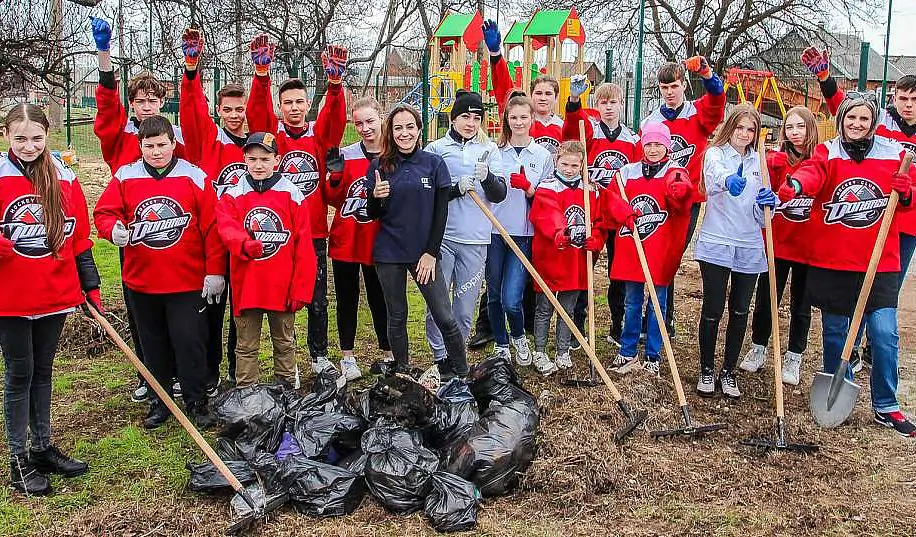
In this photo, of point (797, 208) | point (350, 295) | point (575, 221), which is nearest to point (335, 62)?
point (350, 295)

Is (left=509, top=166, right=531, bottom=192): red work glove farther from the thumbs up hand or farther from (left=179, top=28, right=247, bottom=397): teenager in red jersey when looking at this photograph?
(left=179, top=28, right=247, bottom=397): teenager in red jersey

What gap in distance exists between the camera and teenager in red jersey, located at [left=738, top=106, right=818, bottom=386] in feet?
17.2

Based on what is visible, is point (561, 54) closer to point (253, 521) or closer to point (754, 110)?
point (754, 110)

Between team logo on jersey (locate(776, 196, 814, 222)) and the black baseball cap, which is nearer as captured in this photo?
the black baseball cap

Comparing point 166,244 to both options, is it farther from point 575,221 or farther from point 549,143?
point 549,143

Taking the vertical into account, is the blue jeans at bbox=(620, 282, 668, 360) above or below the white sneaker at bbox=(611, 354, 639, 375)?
above

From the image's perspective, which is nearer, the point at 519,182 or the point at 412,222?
the point at 412,222

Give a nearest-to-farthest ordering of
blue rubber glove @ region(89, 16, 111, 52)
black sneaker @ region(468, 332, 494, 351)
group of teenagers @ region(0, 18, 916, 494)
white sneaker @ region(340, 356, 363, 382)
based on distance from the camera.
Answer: group of teenagers @ region(0, 18, 916, 494) → blue rubber glove @ region(89, 16, 111, 52) → white sneaker @ region(340, 356, 363, 382) → black sneaker @ region(468, 332, 494, 351)

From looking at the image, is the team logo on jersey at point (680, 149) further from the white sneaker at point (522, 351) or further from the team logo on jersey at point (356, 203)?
the team logo on jersey at point (356, 203)

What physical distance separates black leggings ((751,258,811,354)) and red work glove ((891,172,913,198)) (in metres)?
1.12

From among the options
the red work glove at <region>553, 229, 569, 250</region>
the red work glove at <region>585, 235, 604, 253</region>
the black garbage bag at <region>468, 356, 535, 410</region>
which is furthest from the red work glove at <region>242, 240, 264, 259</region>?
the red work glove at <region>585, 235, 604, 253</region>

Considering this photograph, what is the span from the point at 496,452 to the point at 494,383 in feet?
2.35

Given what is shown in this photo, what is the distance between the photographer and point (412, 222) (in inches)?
187

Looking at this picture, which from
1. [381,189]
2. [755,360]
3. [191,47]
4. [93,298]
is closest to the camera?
[93,298]
